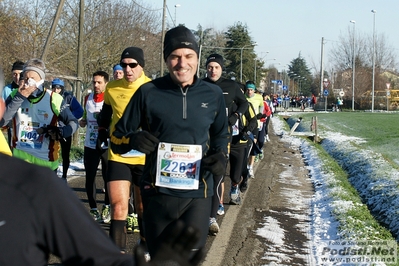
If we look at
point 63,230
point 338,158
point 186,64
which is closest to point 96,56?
point 338,158

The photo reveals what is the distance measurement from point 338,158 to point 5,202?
1631 cm

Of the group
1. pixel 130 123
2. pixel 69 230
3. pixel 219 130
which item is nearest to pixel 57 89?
pixel 130 123

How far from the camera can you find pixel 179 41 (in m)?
4.23

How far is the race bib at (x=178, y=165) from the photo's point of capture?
13.8ft

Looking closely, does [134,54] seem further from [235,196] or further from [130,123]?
[235,196]

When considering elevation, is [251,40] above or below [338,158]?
above

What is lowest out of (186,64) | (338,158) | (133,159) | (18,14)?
(338,158)

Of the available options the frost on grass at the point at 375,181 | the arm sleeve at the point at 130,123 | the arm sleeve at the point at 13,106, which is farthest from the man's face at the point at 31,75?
the frost on grass at the point at 375,181

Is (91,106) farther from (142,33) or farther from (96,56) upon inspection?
(142,33)

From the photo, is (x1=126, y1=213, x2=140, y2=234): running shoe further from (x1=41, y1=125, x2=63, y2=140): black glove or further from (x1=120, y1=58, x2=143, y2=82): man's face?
(x1=120, y1=58, x2=143, y2=82): man's face

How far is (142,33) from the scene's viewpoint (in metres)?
33.3

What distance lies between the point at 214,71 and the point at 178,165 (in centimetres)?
332

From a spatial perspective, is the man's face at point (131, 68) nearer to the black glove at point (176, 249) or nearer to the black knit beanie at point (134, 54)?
the black knit beanie at point (134, 54)

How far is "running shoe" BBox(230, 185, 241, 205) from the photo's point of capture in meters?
9.49
